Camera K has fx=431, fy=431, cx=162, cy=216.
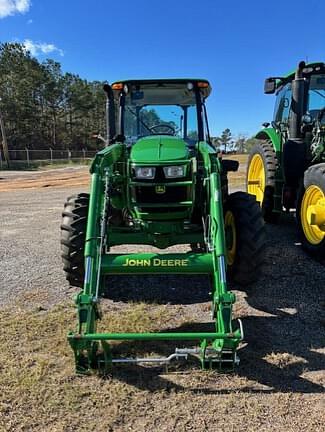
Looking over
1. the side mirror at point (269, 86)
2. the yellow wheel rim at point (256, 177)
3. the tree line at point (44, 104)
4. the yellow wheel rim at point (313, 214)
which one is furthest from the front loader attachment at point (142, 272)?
the tree line at point (44, 104)

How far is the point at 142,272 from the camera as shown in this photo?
12.0ft

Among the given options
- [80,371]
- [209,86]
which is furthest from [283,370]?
[209,86]

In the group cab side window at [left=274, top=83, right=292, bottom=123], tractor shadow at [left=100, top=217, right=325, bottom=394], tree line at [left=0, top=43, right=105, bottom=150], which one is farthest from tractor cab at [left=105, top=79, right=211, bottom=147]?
tree line at [left=0, top=43, right=105, bottom=150]

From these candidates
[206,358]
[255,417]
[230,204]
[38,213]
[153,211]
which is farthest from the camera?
[38,213]

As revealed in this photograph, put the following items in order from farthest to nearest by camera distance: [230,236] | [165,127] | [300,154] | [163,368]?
[300,154]
[165,127]
[230,236]
[163,368]

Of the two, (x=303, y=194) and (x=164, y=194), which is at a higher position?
(x=164, y=194)

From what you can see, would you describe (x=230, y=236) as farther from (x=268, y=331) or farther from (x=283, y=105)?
(x=283, y=105)

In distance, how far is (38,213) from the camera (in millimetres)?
10102

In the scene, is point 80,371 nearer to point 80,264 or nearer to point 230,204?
point 80,264

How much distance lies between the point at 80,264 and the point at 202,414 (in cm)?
209

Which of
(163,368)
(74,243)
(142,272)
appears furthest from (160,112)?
(163,368)

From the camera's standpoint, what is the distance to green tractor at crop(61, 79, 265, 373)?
122 inches

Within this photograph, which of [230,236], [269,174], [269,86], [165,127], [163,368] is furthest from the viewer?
[269,174]

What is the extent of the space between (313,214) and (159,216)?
91.2 inches
